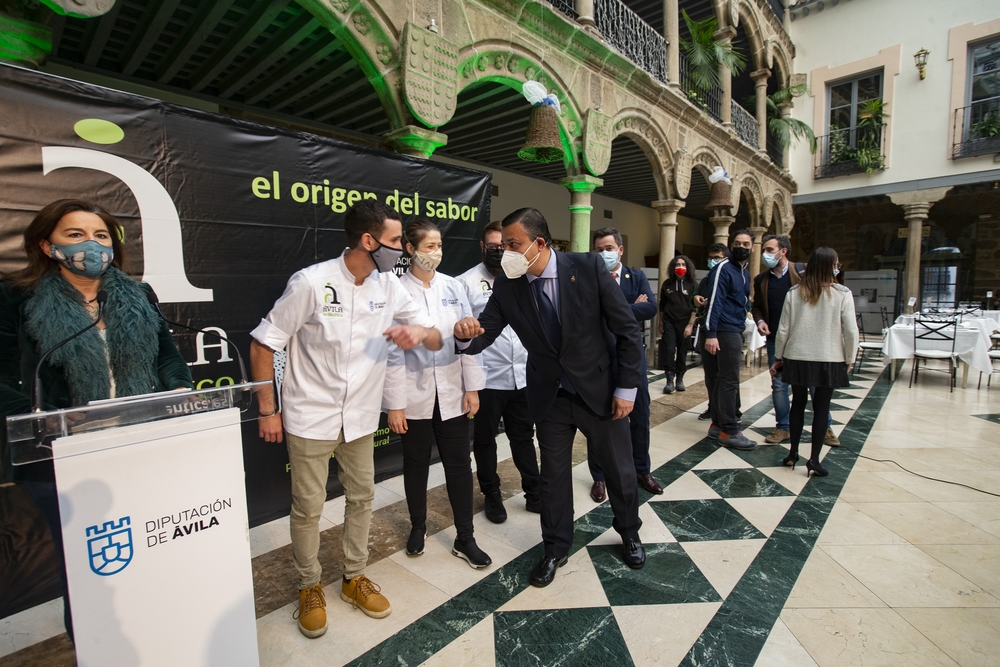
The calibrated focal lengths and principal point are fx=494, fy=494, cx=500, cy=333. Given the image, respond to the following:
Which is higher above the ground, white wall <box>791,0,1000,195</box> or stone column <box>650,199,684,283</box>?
white wall <box>791,0,1000,195</box>

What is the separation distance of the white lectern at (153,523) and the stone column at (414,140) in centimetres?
283

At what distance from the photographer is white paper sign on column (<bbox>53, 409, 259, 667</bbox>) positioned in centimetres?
114

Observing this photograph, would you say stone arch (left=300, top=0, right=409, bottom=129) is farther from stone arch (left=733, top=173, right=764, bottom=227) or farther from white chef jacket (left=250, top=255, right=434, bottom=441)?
stone arch (left=733, top=173, right=764, bottom=227)

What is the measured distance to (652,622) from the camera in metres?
1.95

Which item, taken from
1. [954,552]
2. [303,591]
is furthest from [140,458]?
[954,552]

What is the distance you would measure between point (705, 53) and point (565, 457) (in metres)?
9.06

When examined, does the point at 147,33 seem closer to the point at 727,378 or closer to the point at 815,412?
the point at 727,378

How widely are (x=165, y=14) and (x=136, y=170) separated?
2.30m

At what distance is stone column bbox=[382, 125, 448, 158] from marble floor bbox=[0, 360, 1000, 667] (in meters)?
2.51

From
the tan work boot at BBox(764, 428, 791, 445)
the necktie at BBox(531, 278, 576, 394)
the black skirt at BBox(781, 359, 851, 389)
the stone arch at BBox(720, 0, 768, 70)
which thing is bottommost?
the tan work boot at BBox(764, 428, 791, 445)

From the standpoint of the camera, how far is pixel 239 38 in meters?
4.08

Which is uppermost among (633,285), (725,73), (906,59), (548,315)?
(906,59)

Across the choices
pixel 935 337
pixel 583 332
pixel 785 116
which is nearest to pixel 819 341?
pixel 583 332

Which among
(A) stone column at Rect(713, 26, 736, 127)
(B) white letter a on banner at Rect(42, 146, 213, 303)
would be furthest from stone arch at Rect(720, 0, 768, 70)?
(B) white letter a on banner at Rect(42, 146, 213, 303)
